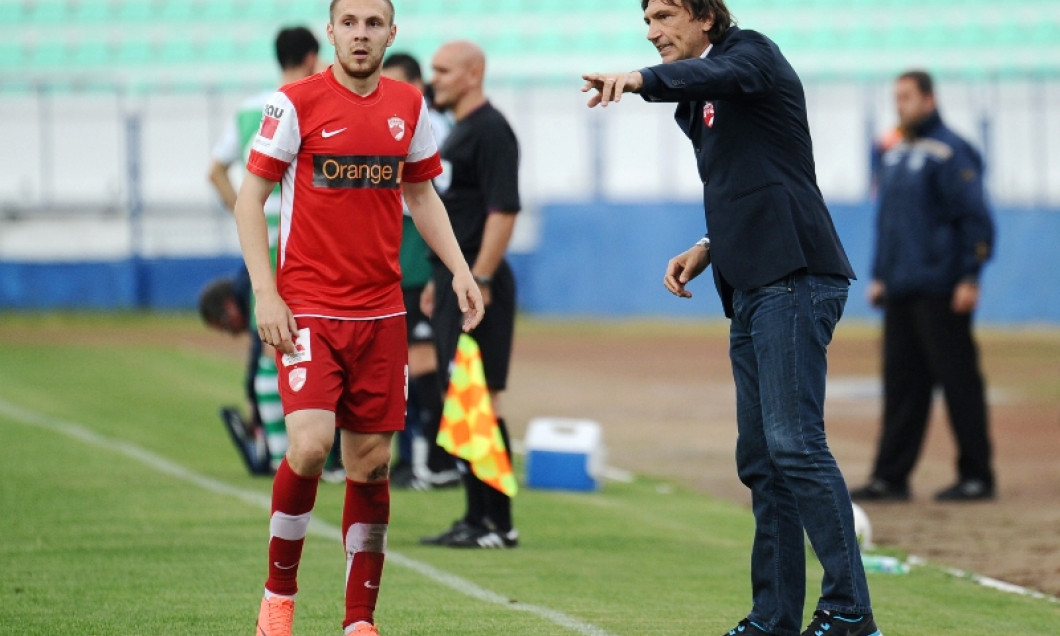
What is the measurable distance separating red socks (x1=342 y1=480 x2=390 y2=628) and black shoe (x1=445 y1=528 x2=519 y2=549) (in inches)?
81.1

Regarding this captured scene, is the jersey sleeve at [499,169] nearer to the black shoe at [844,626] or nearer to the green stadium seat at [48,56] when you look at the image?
the black shoe at [844,626]

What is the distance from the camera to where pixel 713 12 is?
4.57 m

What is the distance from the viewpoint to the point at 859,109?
106ft

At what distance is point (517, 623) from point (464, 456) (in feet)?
5.76

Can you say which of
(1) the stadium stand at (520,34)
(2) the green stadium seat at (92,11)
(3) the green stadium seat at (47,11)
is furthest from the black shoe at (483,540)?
(3) the green stadium seat at (47,11)

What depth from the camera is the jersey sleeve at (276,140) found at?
179 inches

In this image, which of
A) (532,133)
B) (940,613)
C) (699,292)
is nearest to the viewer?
(940,613)

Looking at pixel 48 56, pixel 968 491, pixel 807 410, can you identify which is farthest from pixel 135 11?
pixel 807 410

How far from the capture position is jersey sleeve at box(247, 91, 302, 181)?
15.0 feet

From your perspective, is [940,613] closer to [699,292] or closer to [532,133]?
[699,292]

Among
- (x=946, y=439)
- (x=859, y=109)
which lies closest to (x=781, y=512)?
(x=946, y=439)

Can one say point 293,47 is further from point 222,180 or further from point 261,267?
point 261,267

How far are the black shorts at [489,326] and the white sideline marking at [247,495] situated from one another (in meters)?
0.91

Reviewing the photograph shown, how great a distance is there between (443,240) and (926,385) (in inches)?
210
